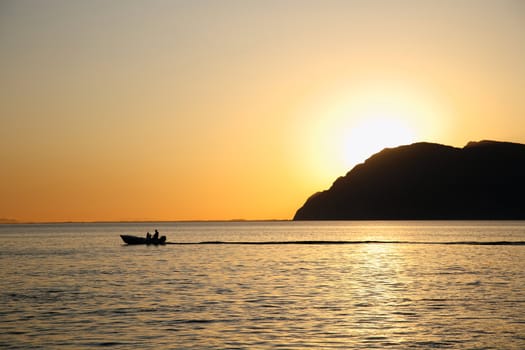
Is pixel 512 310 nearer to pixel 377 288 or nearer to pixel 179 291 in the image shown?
pixel 377 288

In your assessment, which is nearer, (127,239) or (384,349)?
(384,349)

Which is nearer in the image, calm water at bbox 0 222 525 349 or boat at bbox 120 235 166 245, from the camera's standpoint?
calm water at bbox 0 222 525 349

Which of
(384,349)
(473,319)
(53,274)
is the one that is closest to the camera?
(384,349)

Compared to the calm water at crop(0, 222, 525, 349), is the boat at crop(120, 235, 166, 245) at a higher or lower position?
higher

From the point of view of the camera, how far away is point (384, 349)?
116 ft

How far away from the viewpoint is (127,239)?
528 feet

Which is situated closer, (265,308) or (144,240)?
(265,308)

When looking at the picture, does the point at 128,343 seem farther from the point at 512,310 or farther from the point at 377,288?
the point at 377,288

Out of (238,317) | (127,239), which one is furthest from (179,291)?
(127,239)

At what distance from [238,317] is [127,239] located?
119190 millimetres

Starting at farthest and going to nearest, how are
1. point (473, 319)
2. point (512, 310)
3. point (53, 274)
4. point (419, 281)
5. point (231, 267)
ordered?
point (231, 267) → point (53, 274) → point (419, 281) → point (512, 310) → point (473, 319)

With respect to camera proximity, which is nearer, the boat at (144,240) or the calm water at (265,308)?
the calm water at (265,308)

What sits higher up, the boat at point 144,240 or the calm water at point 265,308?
the boat at point 144,240

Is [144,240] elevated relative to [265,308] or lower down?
elevated
